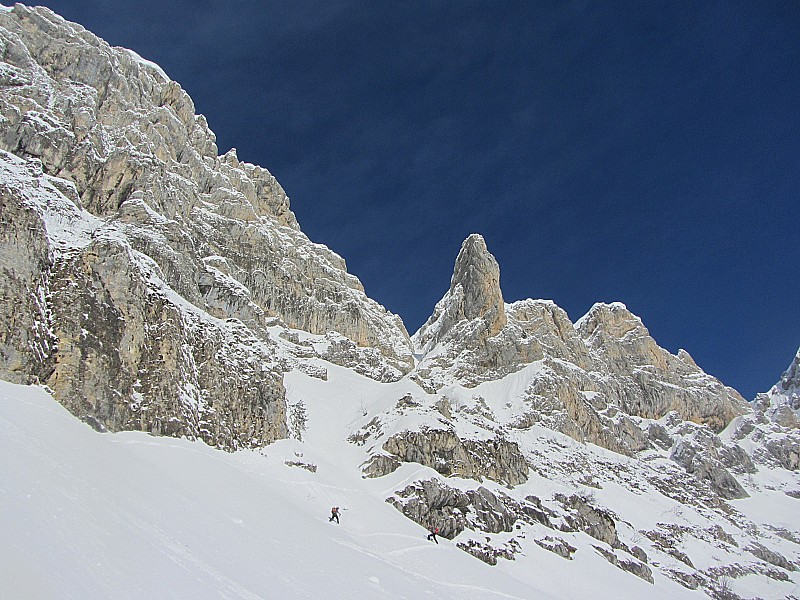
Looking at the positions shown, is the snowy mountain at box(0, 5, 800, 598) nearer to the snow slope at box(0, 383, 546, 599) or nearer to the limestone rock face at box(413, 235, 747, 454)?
the snow slope at box(0, 383, 546, 599)

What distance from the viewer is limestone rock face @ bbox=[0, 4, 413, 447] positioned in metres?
25.7

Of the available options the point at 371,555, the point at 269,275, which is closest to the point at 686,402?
the point at 269,275

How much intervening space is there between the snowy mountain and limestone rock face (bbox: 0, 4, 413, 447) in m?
0.19

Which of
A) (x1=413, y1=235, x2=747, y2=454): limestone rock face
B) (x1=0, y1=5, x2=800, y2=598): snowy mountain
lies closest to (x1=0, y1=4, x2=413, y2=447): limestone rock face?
(x1=0, y1=5, x2=800, y2=598): snowy mountain

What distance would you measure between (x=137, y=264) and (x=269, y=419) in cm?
1483

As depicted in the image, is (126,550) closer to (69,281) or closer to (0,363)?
(0,363)

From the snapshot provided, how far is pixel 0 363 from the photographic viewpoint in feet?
70.4

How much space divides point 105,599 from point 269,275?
79.5m

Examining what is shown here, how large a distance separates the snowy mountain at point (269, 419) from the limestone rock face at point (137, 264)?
0.19m

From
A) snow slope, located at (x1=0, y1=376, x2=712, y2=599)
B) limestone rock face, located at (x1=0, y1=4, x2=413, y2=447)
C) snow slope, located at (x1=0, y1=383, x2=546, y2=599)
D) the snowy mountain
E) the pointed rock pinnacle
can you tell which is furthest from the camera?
the pointed rock pinnacle

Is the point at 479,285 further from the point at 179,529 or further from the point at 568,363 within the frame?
the point at 179,529

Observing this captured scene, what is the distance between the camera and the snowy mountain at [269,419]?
14.1 meters

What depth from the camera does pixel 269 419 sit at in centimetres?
3991

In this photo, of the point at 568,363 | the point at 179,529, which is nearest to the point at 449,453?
the point at 179,529
